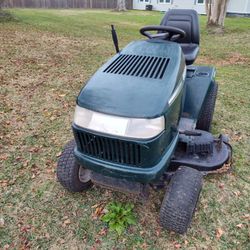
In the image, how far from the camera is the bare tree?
12062 millimetres

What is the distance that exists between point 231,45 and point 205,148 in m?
8.15

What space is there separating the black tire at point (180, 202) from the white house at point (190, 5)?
16.6m

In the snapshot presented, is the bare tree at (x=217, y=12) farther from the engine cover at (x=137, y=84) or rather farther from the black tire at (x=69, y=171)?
the black tire at (x=69, y=171)

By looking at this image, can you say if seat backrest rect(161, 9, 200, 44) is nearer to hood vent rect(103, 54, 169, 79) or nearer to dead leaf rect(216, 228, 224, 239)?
hood vent rect(103, 54, 169, 79)

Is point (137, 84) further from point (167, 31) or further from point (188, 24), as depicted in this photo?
point (188, 24)

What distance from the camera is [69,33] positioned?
10.9 m

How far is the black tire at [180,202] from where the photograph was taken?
2.22 meters

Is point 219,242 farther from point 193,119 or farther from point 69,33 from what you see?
point 69,33

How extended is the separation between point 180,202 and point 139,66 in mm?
1117

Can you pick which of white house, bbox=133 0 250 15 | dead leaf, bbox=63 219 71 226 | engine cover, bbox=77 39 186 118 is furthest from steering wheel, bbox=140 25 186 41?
white house, bbox=133 0 250 15

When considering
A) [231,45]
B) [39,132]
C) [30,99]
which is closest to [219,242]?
[39,132]

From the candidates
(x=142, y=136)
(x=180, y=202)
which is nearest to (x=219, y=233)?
(x=180, y=202)

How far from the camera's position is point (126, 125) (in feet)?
6.36

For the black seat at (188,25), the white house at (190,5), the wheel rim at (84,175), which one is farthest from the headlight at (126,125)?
the white house at (190,5)
